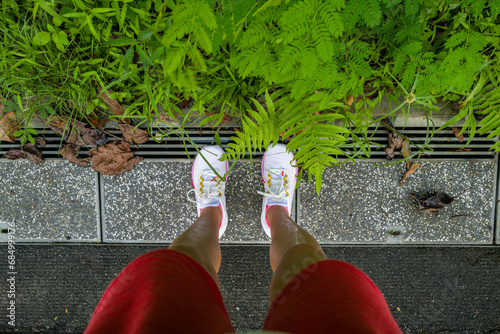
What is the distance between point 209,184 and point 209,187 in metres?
0.02

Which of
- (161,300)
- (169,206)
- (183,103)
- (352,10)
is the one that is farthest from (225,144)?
(161,300)

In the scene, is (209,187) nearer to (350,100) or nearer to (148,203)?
(148,203)

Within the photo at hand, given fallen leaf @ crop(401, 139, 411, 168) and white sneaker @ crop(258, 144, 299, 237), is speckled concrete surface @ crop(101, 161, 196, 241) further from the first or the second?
fallen leaf @ crop(401, 139, 411, 168)

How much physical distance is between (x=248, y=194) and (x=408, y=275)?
1.27 meters

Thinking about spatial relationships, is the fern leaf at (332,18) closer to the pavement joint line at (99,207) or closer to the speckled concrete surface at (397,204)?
the speckled concrete surface at (397,204)

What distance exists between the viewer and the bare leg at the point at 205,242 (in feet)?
4.42

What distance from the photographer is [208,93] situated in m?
1.67

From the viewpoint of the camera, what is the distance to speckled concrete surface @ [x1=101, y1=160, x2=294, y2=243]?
6.61ft

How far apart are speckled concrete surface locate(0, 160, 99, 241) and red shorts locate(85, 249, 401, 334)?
46.9 inches

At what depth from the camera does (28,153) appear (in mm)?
1976

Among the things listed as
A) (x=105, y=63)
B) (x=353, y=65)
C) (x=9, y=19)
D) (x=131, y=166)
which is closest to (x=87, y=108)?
(x=105, y=63)

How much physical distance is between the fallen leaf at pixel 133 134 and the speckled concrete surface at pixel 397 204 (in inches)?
44.8

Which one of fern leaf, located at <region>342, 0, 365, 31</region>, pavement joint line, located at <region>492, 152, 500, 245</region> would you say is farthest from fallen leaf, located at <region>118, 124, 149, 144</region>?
pavement joint line, located at <region>492, 152, 500, 245</region>

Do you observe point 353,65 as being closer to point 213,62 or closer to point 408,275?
point 213,62
